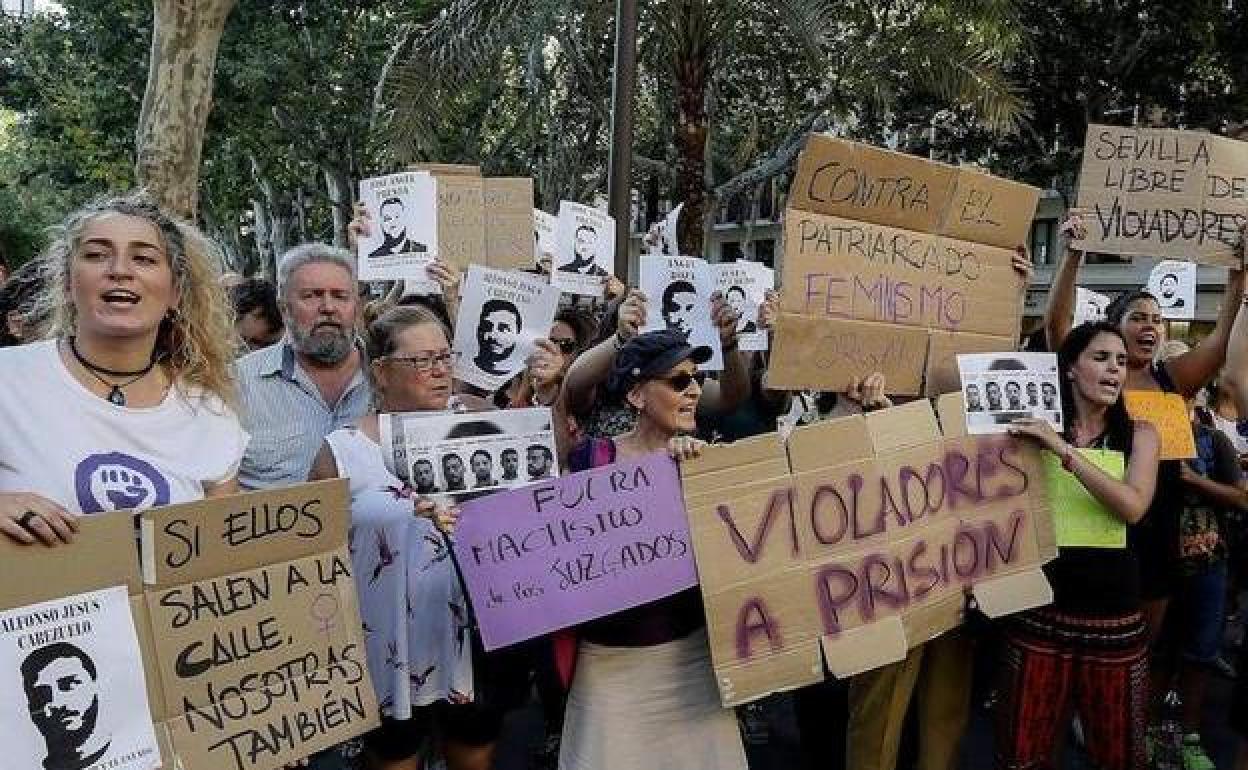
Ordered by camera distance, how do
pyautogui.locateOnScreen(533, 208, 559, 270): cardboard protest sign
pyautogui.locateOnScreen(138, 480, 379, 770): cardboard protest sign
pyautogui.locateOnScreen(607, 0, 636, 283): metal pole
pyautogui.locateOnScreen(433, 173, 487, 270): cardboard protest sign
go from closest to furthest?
pyautogui.locateOnScreen(138, 480, 379, 770): cardboard protest sign
pyautogui.locateOnScreen(433, 173, 487, 270): cardboard protest sign
pyautogui.locateOnScreen(533, 208, 559, 270): cardboard protest sign
pyautogui.locateOnScreen(607, 0, 636, 283): metal pole

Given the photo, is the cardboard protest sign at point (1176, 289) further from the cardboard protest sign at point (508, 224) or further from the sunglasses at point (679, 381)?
the sunglasses at point (679, 381)

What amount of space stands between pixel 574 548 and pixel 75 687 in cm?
115

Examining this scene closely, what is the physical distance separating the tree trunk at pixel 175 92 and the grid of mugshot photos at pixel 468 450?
5987 millimetres

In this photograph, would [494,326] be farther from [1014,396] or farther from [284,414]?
[1014,396]

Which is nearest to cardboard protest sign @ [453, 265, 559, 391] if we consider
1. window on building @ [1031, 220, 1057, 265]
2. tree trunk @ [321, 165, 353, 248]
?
tree trunk @ [321, 165, 353, 248]

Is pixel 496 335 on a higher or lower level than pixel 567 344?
higher

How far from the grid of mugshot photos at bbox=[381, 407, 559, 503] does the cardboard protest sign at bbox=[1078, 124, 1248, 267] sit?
221 cm

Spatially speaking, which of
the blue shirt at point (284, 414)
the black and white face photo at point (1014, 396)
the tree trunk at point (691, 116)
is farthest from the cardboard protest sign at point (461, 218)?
the tree trunk at point (691, 116)

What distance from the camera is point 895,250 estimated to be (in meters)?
3.56

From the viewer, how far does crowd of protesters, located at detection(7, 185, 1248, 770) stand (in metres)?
2.29

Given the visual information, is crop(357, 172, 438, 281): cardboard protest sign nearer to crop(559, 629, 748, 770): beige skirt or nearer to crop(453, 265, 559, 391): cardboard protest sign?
crop(453, 265, 559, 391): cardboard protest sign

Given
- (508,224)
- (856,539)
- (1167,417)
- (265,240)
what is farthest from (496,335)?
(265,240)

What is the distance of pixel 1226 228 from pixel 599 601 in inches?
103

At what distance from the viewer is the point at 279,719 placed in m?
2.39
